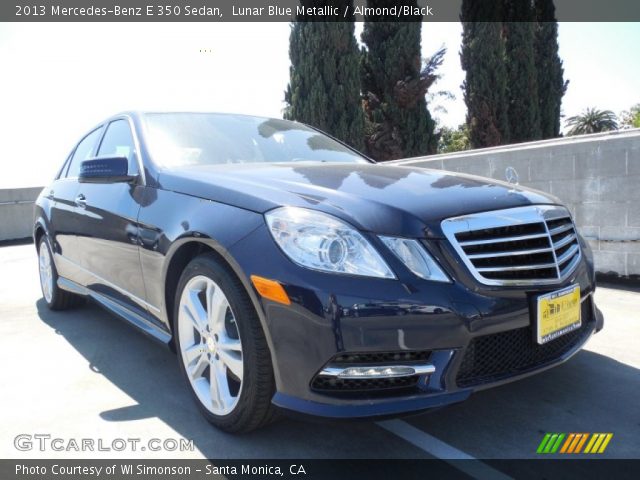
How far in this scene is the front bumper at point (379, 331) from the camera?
1.83 meters

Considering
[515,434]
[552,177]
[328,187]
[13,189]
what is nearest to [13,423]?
[328,187]

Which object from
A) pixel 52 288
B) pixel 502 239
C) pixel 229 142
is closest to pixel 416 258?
pixel 502 239

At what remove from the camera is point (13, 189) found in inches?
486

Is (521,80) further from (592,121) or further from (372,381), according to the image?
(592,121)

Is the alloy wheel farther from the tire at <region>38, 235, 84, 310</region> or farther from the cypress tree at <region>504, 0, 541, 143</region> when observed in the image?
the cypress tree at <region>504, 0, 541, 143</region>

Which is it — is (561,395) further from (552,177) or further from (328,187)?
(552,177)

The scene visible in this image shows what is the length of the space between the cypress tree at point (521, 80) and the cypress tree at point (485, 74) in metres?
0.69

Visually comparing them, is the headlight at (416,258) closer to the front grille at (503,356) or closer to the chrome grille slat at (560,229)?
the front grille at (503,356)

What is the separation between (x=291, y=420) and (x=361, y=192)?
1.06m

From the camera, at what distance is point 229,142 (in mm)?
3225

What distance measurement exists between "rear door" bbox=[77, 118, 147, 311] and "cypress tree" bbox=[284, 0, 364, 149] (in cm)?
1378

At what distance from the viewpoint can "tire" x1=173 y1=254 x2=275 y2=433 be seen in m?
2.03

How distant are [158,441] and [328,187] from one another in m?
1.29

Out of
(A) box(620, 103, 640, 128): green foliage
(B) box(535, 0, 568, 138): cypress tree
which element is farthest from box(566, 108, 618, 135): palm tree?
(B) box(535, 0, 568, 138): cypress tree
